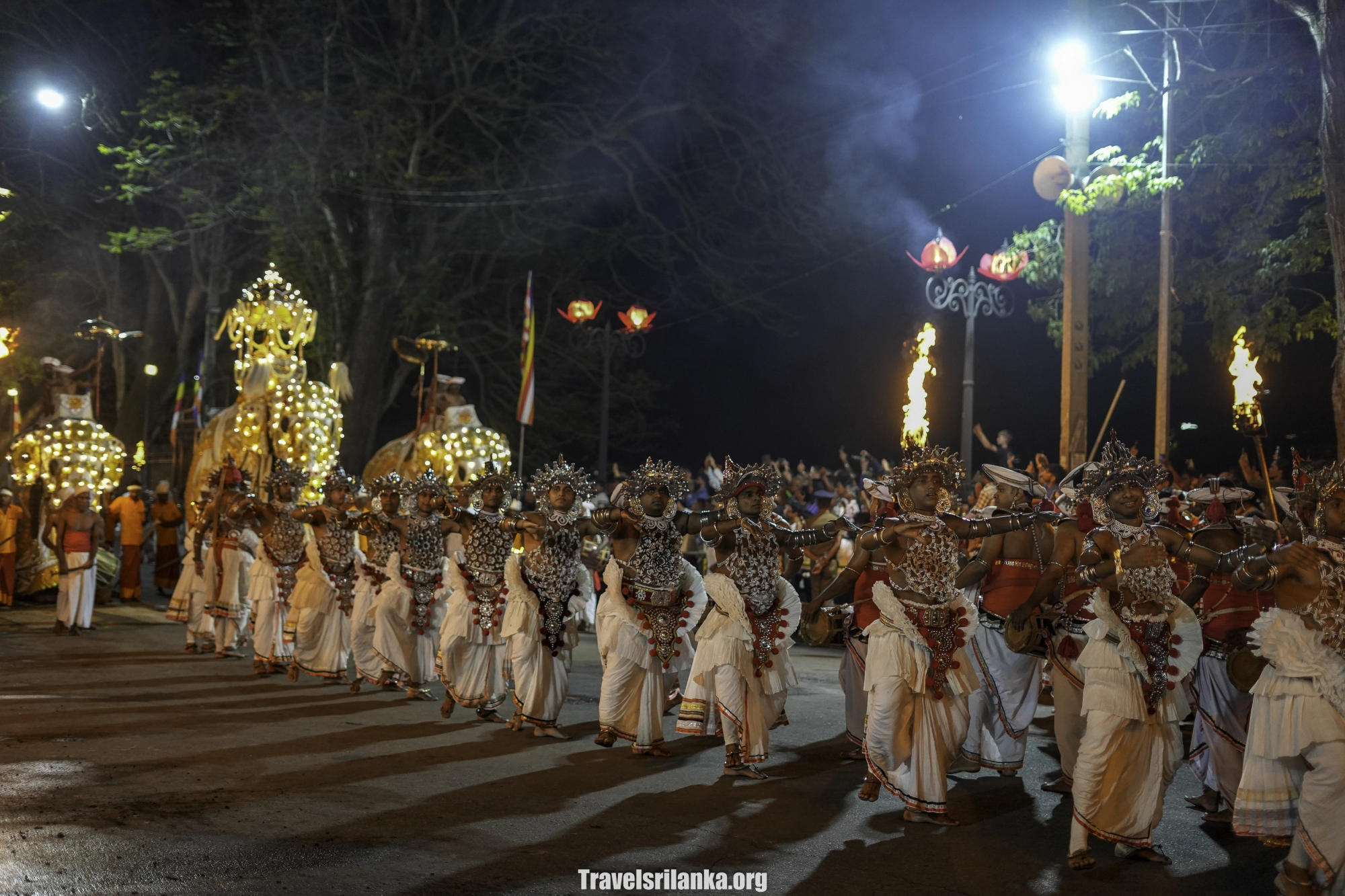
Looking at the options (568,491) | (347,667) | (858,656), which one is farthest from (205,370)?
(858,656)

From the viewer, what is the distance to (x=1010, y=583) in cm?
816

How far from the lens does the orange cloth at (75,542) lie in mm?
14375

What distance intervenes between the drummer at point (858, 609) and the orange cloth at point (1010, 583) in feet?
2.52

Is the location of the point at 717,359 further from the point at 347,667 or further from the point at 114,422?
the point at 347,667

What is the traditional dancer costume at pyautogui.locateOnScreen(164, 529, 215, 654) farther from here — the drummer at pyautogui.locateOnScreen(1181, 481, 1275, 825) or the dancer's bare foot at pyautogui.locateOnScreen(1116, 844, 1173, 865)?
the dancer's bare foot at pyautogui.locateOnScreen(1116, 844, 1173, 865)

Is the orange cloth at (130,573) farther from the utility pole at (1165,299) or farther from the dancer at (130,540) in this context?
the utility pole at (1165,299)

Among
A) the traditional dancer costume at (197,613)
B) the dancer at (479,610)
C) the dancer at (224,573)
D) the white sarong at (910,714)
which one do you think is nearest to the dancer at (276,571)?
the dancer at (224,573)

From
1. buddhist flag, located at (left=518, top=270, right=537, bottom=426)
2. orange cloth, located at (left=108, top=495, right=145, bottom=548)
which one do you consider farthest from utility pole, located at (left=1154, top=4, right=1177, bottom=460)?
orange cloth, located at (left=108, top=495, right=145, bottom=548)

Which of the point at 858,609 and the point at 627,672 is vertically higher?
the point at 858,609

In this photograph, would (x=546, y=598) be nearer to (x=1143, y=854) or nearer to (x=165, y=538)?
(x=1143, y=854)

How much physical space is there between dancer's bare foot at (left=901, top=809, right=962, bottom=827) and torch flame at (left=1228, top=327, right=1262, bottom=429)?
5.50 m

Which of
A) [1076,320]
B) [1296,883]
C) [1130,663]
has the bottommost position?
[1296,883]

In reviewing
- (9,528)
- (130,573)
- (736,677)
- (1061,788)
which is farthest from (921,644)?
→ (130,573)

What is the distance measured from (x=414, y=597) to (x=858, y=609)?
4.61 metres
